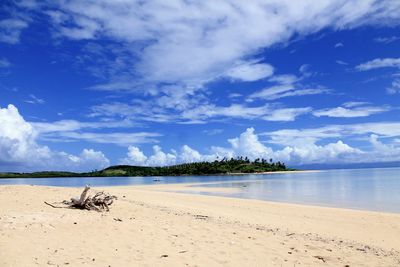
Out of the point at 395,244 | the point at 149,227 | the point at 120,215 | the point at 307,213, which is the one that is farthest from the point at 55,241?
the point at 307,213

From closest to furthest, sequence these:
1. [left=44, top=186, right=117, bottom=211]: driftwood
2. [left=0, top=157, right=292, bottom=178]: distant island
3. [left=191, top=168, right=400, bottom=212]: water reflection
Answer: [left=44, top=186, right=117, bottom=211]: driftwood
[left=191, top=168, right=400, bottom=212]: water reflection
[left=0, top=157, right=292, bottom=178]: distant island

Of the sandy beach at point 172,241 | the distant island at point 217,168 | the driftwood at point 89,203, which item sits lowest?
the sandy beach at point 172,241

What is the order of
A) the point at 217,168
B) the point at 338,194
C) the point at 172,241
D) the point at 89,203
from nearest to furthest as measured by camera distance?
the point at 172,241 < the point at 89,203 < the point at 338,194 < the point at 217,168

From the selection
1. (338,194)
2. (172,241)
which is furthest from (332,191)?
(172,241)

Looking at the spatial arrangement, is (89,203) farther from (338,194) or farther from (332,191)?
(332,191)

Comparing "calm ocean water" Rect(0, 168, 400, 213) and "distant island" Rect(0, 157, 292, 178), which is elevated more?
"distant island" Rect(0, 157, 292, 178)

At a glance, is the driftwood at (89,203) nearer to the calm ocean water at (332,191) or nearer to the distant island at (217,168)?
the calm ocean water at (332,191)

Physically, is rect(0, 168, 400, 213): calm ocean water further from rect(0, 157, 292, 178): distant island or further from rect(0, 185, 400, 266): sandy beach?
rect(0, 157, 292, 178): distant island

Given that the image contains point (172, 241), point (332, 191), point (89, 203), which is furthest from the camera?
point (332, 191)

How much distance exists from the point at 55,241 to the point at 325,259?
7.56 m

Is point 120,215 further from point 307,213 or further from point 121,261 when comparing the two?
point 307,213

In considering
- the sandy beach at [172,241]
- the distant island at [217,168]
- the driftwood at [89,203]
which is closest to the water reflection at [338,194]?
the sandy beach at [172,241]

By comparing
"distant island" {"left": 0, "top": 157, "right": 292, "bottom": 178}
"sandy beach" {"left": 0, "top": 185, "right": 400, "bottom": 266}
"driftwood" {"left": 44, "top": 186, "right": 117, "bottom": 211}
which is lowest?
"sandy beach" {"left": 0, "top": 185, "right": 400, "bottom": 266}

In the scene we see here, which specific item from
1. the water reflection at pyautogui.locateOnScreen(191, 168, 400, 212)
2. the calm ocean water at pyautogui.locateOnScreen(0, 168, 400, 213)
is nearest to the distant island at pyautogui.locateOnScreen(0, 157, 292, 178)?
the calm ocean water at pyautogui.locateOnScreen(0, 168, 400, 213)
